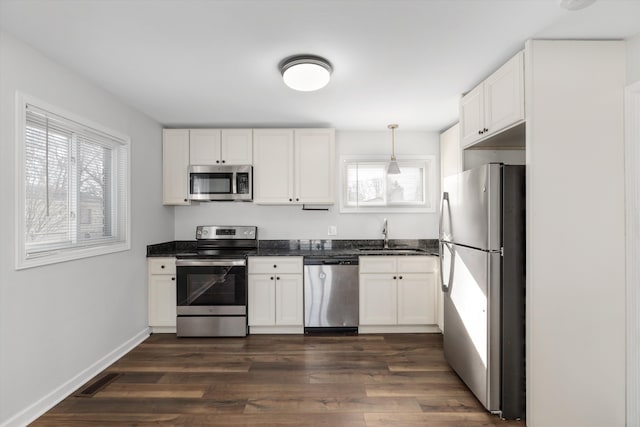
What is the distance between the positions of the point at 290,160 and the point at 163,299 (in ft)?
6.88

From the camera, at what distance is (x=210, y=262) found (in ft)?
11.3

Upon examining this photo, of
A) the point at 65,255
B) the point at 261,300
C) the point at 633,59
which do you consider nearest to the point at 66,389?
the point at 65,255

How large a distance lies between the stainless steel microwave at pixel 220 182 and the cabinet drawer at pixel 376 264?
59.0 inches

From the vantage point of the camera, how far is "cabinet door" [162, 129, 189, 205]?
3762 millimetres

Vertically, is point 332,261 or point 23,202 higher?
point 23,202

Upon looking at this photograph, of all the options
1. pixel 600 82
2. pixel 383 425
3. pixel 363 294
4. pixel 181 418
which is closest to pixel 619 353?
pixel 383 425

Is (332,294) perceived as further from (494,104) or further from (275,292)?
(494,104)

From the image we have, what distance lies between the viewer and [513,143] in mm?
2605

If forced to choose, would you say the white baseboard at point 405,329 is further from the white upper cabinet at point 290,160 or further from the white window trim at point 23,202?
the white window trim at point 23,202

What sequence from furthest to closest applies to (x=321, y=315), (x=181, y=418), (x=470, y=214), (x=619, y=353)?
(x=321, y=315) → (x=470, y=214) → (x=181, y=418) → (x=619, y=353)

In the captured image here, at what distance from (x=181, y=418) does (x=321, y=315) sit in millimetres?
1685

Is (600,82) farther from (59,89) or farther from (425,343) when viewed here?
(59,89)

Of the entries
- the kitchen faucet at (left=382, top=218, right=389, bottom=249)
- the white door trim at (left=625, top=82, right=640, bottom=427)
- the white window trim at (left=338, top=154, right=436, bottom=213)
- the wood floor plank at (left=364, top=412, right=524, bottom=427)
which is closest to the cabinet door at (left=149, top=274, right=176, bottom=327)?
the white window trim at (left=338, top=154, right=436, bottom=213)

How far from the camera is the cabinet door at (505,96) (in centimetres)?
198
